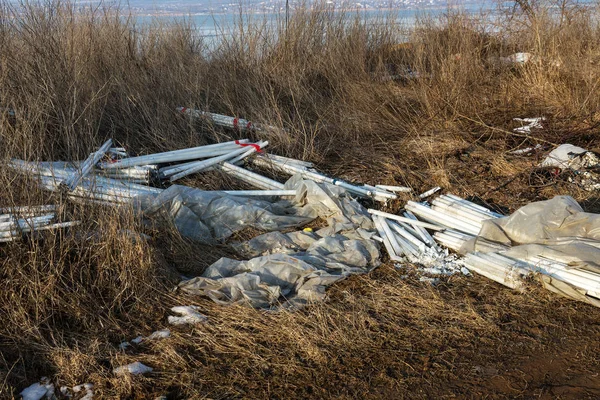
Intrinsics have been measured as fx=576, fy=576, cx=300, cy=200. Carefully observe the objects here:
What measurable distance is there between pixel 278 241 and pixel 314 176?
1.15 metres

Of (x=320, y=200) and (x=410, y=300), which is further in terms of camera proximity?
(x=320, y=200)

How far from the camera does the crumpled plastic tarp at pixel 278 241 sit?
12.1 ft

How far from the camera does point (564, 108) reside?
6621 mm

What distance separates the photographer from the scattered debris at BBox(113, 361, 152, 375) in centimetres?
292

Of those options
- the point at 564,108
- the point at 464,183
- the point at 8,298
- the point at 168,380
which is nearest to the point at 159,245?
the point at 8,298

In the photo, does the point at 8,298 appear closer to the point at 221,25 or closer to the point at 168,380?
the point at 168,380

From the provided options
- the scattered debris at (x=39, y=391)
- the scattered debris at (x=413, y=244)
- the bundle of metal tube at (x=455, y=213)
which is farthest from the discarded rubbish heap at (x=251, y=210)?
the scattered debris at (x=39, y=391)

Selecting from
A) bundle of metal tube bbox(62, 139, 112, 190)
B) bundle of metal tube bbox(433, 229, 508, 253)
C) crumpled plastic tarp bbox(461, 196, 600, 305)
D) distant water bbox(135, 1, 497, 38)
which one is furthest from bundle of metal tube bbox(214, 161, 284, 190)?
distant water bbox(135, 1, 497, 38)

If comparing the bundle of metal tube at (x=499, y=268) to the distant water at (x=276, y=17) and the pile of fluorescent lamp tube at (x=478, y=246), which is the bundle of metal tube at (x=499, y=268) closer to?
the pile of fluorescent lamp tube at (x=478, y=246)

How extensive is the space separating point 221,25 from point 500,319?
6.59 metres

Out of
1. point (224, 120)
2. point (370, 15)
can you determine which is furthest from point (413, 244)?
point (370, 15)

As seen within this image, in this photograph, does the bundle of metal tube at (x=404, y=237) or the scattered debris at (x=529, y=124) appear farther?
the scattered debris at (x=529, y=124)

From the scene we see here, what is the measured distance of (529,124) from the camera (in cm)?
650

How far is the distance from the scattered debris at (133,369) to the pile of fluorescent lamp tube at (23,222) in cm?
103
